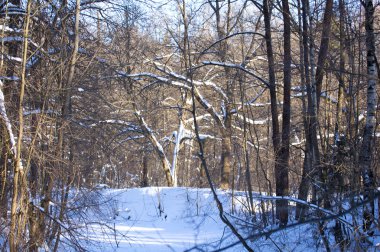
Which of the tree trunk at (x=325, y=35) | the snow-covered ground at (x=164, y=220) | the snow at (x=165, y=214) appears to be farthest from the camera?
the snow at (x=165, y=214)

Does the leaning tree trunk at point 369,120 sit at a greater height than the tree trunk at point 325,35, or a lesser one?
lesser

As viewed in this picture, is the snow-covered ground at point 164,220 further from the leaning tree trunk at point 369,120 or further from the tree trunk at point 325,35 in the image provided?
the tree trunk at point 325,35

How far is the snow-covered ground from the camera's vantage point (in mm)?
7652

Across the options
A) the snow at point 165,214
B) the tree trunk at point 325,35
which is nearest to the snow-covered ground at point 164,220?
the snow at point 165,214

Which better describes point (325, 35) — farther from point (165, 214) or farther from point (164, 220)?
point (165, 214)

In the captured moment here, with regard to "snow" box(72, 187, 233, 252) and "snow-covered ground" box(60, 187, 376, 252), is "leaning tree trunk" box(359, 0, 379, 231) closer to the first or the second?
"snow-covered ground" box(60, 187, 376, 252)

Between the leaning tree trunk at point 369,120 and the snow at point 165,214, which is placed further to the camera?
the snow at point 165,214

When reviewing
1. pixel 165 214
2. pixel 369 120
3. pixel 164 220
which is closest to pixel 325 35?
pixel 369 120

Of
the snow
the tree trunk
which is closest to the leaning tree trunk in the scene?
the tree trunk

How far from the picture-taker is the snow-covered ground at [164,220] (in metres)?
7.65

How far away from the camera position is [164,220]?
1342 cm

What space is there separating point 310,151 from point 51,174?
13.7 ft

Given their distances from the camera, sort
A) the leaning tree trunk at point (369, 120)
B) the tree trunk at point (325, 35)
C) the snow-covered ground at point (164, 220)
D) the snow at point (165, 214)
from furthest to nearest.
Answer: the snow at point (165, 214) → the tree trunk at point (325, 35) → the snow-covered ground at point (164, 220) → the leaning tree trunk at point (369, 120)

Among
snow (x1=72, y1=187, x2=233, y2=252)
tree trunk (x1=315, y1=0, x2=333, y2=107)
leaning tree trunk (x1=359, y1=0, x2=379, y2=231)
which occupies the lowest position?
snow (x1=72, y1=187, x2=233, y2=252)
